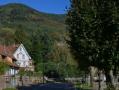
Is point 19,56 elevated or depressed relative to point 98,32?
elevated

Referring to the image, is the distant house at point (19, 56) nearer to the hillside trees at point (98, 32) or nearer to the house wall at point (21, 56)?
the house wall at point (21, 56)

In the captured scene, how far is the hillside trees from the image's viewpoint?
31381 mm

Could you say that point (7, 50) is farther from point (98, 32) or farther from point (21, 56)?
point (98, 32)

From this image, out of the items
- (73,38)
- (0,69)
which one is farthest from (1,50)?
(73,38)

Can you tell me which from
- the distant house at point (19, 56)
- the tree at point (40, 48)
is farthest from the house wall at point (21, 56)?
the tree at point (40, 48)

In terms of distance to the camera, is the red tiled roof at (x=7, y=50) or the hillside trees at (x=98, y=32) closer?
the hillside trees at (x=98, y=32)

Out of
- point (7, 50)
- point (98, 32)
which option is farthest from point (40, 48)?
point (98, 32)

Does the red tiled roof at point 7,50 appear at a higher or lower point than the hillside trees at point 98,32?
higher

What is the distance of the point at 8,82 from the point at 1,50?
169 ft

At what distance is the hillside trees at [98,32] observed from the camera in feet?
103

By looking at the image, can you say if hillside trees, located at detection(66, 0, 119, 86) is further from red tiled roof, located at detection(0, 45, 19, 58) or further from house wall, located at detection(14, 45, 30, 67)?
house wall, located at detection(14, 45, 30, 67)

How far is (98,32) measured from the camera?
3216cm

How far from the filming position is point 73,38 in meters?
34.5

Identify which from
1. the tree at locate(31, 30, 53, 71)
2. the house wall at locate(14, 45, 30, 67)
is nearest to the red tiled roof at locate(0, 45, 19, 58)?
the house wall at locate(14, 45, 30, 67)
